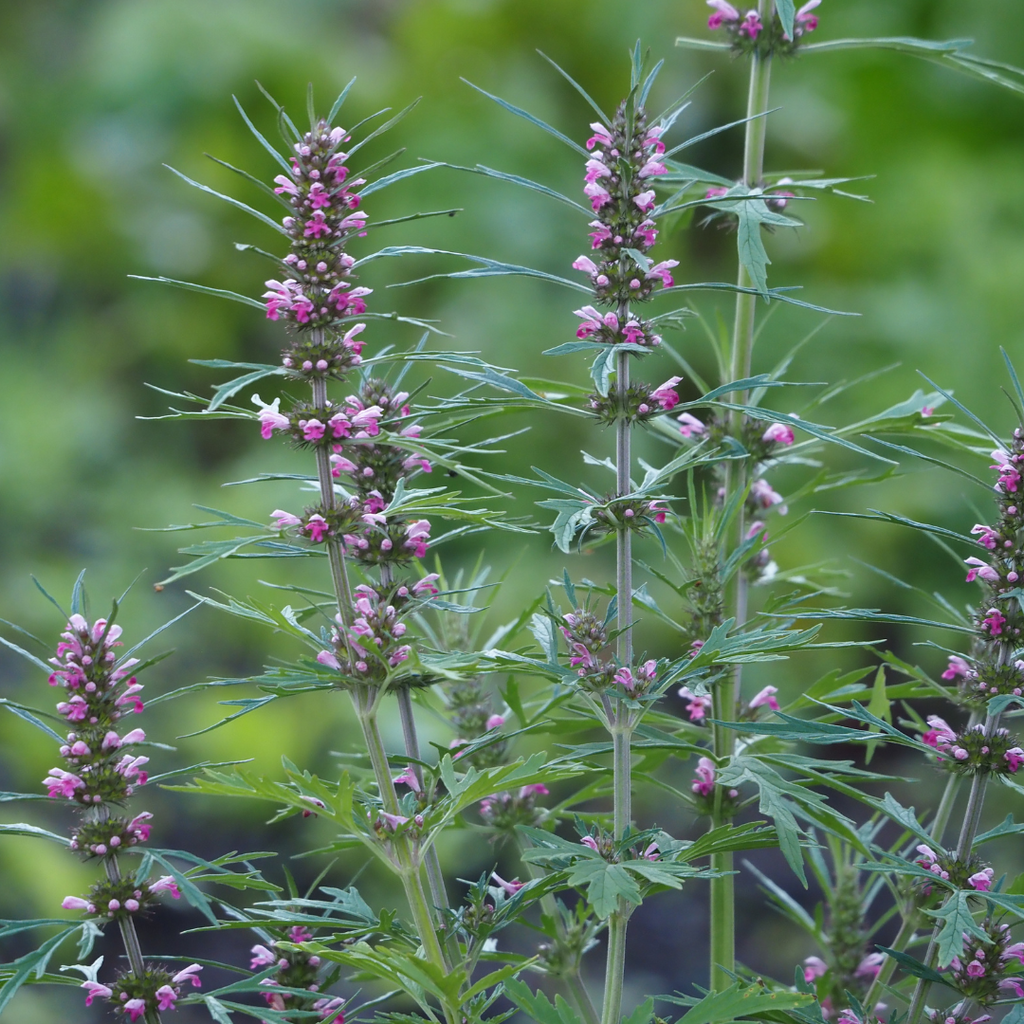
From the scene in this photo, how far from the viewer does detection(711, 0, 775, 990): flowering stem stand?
3.51ft

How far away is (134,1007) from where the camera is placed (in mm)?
895

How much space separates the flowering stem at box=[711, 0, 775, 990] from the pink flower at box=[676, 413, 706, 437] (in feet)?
0.12

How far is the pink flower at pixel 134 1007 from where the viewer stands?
89 cm

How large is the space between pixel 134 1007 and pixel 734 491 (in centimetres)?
68

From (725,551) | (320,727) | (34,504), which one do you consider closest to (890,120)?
(320,727)

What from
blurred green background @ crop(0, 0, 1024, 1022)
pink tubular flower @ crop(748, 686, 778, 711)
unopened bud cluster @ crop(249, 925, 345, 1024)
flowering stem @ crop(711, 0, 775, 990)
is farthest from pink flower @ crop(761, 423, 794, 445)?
blurred green background @ crop(0, 0, 1024, 1022)

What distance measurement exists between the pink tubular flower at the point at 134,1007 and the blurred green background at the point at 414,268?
222 centimetres

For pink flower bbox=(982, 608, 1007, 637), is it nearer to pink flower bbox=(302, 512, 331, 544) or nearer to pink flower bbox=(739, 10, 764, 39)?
pink flower bbox=(302, 512, 331, 544)

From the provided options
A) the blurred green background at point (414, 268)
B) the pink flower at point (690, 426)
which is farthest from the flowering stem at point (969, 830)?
the blurred green background at point (414, 268)

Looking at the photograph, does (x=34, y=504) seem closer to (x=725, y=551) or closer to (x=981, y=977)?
(x=725, y=551)

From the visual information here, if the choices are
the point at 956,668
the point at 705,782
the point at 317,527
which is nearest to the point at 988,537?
the point at 956,668

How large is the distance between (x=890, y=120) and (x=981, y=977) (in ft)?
14.9

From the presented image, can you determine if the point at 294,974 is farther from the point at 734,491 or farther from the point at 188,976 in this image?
the point at 734,491

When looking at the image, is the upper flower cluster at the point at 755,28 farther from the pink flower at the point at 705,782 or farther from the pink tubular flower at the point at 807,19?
the pink flower at the point at 705,782
